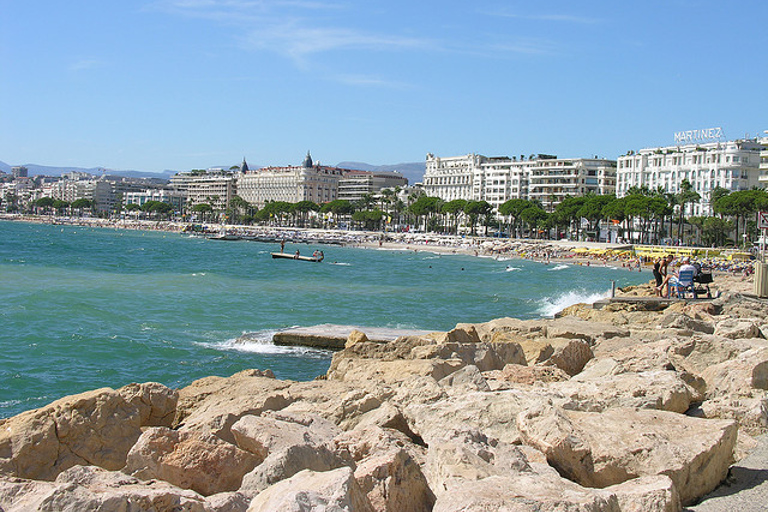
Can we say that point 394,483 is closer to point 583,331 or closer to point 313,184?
point 583,331

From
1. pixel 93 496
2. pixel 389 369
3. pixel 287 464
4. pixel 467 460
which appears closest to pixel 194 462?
pixel 287 464

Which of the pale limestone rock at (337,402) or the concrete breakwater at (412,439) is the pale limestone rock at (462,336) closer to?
the concrete breakwater at (412,439)

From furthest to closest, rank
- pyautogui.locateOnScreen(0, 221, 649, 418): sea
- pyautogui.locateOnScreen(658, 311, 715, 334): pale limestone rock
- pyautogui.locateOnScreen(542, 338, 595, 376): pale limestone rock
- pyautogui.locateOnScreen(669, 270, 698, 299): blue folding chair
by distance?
pyautogui.locateOnScreen(669, 270, 698, 299): blue folding chair < pyautogui.locateOnScreen(0, 221, 649, 418): sea < pyautogui.locateOnScreen(658, 311, 715, 334): pale limestone rock < pyautogui.locateOnScreen(542, 338, 595, 376): pale limestone rock

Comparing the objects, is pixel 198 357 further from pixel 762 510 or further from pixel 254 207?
pixel 254 207

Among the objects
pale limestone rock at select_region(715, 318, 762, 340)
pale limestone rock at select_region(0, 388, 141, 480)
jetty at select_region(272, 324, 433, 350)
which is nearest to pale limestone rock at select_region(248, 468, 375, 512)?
pale limestone rock at select_region(0, 388, 141, 480)

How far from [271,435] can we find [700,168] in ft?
330

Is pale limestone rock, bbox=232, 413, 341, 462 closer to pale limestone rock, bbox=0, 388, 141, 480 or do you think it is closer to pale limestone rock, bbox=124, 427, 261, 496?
pale limestone rock, bbox=124, 427, 261, 496

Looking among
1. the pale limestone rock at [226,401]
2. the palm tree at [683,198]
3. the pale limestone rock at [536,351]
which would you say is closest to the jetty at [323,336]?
the pale limestone rock at [536,351]

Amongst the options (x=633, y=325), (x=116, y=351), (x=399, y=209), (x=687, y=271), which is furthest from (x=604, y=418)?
(x=399, y=209)

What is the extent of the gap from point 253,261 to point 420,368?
171 ft

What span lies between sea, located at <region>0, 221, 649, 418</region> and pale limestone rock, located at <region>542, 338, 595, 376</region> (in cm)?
483

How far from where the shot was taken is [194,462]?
556 cm

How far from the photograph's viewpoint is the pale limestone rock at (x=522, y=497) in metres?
4.10

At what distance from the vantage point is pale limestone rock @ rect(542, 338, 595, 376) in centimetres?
1019
